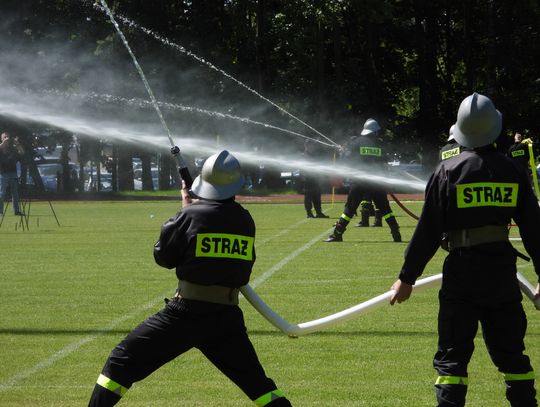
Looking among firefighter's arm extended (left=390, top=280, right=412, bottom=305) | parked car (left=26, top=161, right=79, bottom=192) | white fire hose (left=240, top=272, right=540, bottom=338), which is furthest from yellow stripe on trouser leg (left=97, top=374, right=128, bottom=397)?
parked car (left=26, top=161, right=79, bottom=192)

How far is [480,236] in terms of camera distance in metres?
5.48

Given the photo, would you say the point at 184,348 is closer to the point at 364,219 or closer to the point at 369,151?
the point at 369,151

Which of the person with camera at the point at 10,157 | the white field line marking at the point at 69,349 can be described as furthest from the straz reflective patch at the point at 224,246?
the person with camera at the point at 10,157

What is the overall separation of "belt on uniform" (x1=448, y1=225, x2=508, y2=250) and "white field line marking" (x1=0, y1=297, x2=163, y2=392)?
10.4 ft

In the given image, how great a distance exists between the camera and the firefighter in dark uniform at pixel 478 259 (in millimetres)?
5438

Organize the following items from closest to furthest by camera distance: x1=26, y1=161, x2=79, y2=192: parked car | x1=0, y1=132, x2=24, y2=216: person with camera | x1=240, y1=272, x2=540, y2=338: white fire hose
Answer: x1=240, y1=272, x2=540, y2=338: white fire hose < x1=0, y1=132, x2=24, y2=216: person with camera < x1=26, y1=161, x2=79, y2=192: parked car

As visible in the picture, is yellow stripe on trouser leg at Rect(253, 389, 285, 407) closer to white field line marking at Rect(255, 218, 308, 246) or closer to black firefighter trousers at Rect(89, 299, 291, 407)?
black firefighter trousers at Rect(89, 299, 291, 407)

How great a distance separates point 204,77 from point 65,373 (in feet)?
123

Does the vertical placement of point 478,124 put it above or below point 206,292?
above

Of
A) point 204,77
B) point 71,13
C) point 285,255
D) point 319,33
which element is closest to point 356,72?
point 319,33

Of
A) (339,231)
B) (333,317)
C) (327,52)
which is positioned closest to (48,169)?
(327,52)

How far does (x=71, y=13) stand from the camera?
45312mm

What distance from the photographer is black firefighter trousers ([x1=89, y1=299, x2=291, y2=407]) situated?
17.5 feet

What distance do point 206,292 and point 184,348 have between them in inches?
12.0
